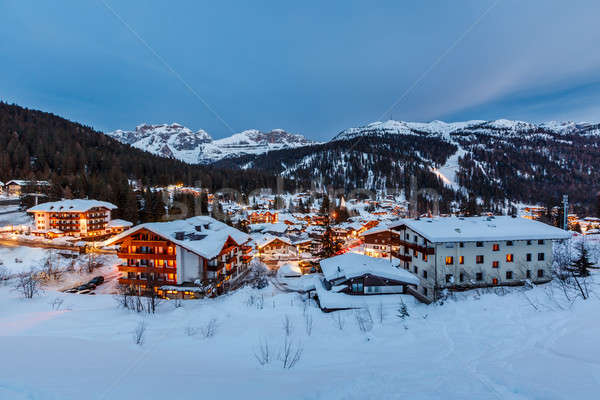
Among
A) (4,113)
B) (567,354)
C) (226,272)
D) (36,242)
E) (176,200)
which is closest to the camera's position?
(567,354)

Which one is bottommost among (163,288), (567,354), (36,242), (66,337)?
(163,288)

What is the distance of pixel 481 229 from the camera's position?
83.0 ft

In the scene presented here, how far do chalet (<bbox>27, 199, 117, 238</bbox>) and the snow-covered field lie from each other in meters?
49.6

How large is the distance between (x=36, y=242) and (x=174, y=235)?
3271 cm

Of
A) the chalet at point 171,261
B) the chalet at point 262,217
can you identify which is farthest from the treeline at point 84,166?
the chalet at point 171,261

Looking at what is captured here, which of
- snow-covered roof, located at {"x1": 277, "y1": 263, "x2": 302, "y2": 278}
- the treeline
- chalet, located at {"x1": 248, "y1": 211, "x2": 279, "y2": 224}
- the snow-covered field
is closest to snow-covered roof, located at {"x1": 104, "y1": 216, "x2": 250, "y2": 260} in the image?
snow-covered roof, located at {"x1": 277, "y1": 263, "x2": 302, "y2": 278}

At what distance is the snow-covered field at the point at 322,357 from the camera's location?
5359 mm

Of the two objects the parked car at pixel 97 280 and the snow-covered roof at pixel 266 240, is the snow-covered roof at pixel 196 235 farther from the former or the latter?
the snow-covered roof at pixel 266 240

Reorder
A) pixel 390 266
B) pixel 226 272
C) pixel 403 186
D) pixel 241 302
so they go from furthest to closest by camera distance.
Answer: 1. pixel 403 186
2. pixel 226 272
3. pixel 390 266
4. pixel 241 302

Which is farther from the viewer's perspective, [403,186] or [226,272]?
[403,186]

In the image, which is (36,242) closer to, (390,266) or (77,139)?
(390,266)

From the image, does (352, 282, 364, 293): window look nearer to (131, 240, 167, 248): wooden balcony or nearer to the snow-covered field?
the snow-covered field

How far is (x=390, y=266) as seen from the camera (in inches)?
1005

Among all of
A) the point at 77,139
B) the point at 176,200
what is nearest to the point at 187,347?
the point at 176,200
